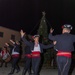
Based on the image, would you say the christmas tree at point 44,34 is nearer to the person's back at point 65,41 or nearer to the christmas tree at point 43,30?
the christmas tree at point 43,30

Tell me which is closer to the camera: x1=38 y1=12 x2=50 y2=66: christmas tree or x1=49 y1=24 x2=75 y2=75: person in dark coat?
x1=49 y1=24 x2=75 y2=75: person in dark coat

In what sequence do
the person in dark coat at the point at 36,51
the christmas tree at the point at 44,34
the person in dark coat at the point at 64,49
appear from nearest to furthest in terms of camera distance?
the person in dark coat at the point at 64,49, the person in dark coat at the point at 36,51, the christmas tree at the point at 44,34

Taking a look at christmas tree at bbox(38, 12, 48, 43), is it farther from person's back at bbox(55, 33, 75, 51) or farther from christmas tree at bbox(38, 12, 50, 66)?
person's back at bbox(55, 33, 75, 51)

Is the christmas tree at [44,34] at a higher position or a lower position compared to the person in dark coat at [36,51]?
higher

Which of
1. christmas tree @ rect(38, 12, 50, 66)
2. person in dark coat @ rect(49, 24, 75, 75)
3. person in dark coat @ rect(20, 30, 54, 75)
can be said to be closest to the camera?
person in dark coat @ rect(49, 24, 75, 75)

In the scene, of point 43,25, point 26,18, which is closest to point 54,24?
point 26,18

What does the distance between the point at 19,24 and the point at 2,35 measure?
4.62 meters

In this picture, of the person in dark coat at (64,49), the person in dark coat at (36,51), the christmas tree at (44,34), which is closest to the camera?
the person in dark coat at (64,49)

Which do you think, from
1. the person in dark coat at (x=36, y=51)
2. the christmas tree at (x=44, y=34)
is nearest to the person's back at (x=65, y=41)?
the person in dark coat at (x=36, y=51)

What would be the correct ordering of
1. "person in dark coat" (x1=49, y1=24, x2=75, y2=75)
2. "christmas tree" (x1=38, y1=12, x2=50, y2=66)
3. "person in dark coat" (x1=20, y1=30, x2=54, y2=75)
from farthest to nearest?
"christmas tree" (x1=38, y1=12, x2=50, y2=66) → "person in dark coat" (x1=20, y1=30, x2=54, y2=75) → "person in dark coat" (x1=49, y1=24, x2=75, y2=75)

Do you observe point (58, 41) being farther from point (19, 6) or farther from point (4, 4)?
point (19, 6)

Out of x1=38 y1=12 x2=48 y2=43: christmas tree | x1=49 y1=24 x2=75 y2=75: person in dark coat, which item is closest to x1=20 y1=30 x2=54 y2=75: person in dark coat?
x1=49 y1=24 x2=75 y2=75: person in dark coat

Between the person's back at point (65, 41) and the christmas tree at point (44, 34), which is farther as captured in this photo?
the christmas tree at point (44, 34)

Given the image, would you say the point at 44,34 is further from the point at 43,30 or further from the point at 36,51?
the point at 36,51
